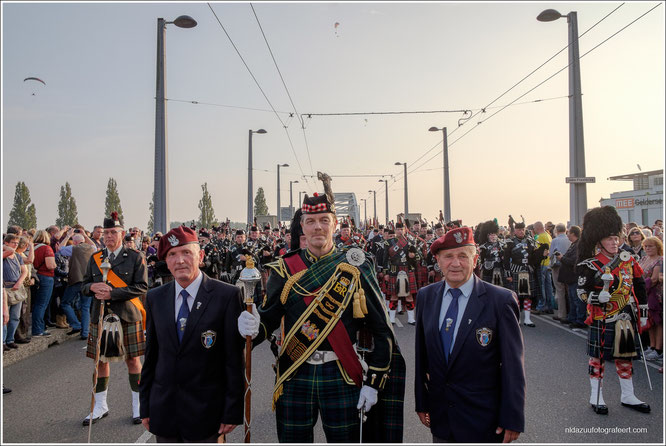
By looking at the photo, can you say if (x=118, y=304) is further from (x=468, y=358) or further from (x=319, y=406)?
(x=468, y=358)

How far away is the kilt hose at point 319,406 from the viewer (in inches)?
113

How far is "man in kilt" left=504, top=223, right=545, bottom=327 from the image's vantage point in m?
10.4

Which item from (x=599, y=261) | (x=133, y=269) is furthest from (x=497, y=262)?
(x=133, y=269)

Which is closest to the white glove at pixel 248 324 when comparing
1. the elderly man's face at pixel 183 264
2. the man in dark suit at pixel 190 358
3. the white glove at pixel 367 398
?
the man in dark suit at pixel 190 358

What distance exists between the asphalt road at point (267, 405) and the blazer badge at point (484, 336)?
2.05m

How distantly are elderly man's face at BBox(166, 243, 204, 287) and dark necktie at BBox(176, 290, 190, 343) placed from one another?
Answer: 2.9 inches

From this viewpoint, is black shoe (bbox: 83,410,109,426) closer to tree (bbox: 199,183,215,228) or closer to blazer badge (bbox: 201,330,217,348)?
blazer badge (bbox: 201,330,217,348)

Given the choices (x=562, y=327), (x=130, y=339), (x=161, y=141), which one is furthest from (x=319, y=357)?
(x=562, y=327)

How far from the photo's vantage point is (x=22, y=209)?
169ft

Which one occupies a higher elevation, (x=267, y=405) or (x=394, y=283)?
(x=394, y=283)

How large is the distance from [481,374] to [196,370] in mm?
1726

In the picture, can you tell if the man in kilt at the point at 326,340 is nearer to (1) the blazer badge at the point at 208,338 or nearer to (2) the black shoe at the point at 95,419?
(1) the blazer badge at the point at 208,338

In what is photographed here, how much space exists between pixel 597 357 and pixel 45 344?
27.7ft

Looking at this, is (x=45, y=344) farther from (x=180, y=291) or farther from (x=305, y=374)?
(x=305, y=374)
